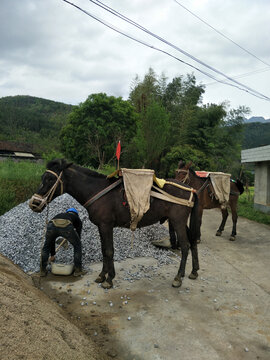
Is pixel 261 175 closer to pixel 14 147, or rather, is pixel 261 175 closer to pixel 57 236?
pixel 57 236

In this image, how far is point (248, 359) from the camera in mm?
2629

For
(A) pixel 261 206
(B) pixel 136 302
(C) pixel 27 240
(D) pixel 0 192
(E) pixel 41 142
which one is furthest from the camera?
(E) pixel 41 142

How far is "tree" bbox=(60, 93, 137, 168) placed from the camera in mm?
24734

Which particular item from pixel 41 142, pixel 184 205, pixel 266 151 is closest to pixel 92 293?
pixel 184 205

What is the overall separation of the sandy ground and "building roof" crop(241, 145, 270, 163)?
6917mm

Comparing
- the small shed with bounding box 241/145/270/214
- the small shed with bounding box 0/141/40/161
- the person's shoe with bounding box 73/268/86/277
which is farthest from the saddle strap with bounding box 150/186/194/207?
the small shed with bounding box 0/141/40/161

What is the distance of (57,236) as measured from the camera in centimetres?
447

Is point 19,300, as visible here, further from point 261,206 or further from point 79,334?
point 261,206

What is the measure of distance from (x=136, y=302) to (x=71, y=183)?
6.84 ft

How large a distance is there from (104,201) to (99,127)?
21026mm

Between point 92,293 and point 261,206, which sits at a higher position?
point 261,206

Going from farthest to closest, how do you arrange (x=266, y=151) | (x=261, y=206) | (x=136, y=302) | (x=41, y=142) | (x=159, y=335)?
(x=41, y=142) < (x=261, y=206) < (x=266, y=151) < (x=136, y=302) < (x=159, y=335)

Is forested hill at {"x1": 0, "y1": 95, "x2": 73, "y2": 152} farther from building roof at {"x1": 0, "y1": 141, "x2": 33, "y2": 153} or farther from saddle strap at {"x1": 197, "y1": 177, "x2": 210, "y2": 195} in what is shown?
saddle strap at {"x1": 197, "y1": 177, "x2": 210, "y2": 195}

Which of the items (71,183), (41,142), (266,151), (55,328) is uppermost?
(41,142)
